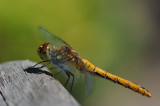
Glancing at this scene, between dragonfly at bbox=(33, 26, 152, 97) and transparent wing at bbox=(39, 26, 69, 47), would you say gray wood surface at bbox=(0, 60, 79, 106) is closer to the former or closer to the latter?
dragonfly at bbox=(33, 26, 152, 97)

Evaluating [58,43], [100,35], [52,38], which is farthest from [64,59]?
[100,35]

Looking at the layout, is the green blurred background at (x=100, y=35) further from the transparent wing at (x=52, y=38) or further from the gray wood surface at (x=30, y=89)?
the gray wood surface at (x=30, y=89)

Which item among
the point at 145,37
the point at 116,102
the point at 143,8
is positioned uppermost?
the point at 143,8

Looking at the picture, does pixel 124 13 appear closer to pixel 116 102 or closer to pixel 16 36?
pixel 116 102

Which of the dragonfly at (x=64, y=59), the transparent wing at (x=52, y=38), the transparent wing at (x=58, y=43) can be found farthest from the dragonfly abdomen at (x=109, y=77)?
the transparent wing at (x=52, y=38)

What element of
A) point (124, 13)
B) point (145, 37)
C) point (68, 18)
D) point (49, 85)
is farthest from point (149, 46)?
point (49, 85)

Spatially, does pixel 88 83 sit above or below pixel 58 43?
below

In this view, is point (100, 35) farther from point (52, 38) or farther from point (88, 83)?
point (88, 83)

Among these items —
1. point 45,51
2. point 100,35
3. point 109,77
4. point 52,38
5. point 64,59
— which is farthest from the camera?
point 100,35
